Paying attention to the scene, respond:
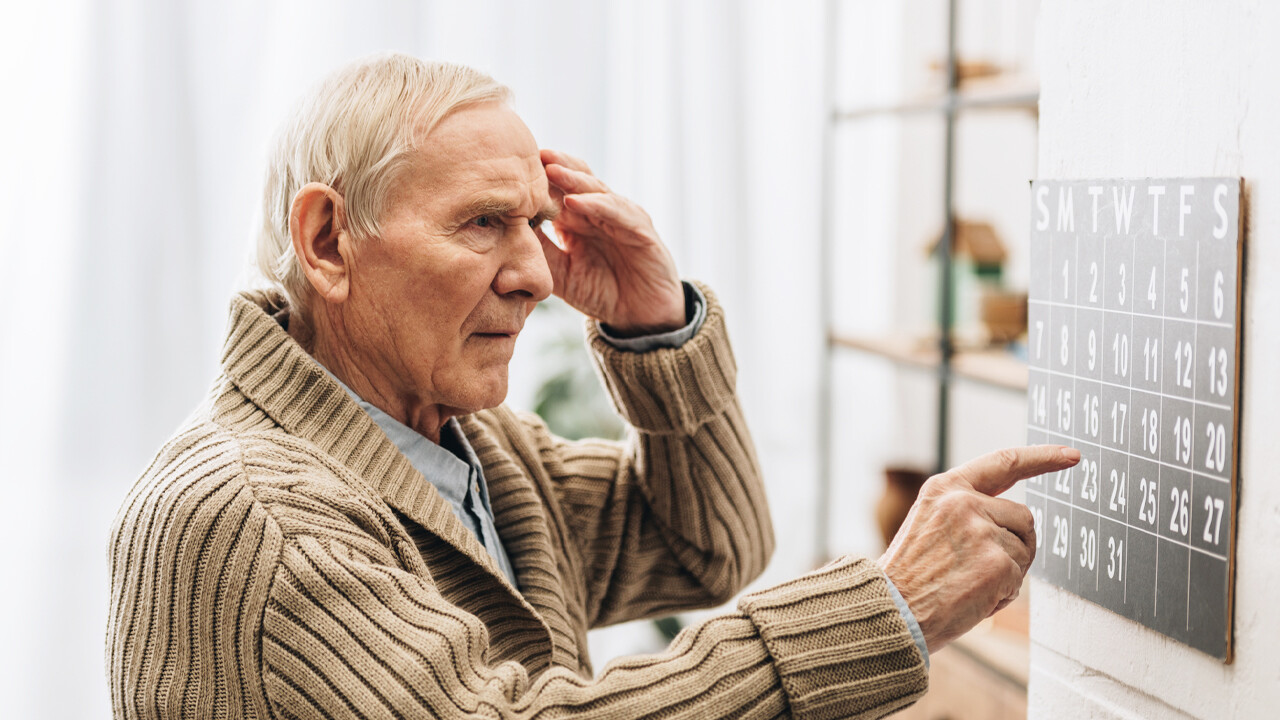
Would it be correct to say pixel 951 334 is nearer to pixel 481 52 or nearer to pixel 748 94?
pixel 748 94

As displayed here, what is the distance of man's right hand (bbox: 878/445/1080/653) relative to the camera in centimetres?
84

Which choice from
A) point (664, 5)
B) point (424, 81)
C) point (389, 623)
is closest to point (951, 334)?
point (664, 5)

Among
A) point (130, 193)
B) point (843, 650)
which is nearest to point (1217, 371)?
point (843, 650)

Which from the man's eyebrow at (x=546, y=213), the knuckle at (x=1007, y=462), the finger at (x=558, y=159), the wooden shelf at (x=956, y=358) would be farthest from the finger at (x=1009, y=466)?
the wooden shelf at (x=956, y=358)

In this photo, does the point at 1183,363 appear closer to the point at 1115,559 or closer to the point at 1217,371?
the point at 1217,371

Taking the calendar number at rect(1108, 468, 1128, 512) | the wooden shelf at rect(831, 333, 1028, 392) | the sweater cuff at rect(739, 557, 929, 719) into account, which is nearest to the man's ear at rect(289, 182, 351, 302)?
the sweater cuff at rect(739, 557, 929, 719)

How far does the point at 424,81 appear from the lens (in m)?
1.02

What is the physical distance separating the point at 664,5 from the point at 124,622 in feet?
7.15

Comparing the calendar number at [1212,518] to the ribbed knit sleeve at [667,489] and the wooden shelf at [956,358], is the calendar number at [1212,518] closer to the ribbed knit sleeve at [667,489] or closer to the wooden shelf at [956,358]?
the ribbed knit sleeve at [667,489]

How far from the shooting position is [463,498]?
44.9 inches

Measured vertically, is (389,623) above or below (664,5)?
below

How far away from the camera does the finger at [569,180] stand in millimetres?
1226

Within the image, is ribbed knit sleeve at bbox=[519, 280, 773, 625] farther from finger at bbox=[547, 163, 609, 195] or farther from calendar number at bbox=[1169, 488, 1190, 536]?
calendar number at bbox=[1169, 488, 1190, 536]

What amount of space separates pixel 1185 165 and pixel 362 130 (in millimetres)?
720
